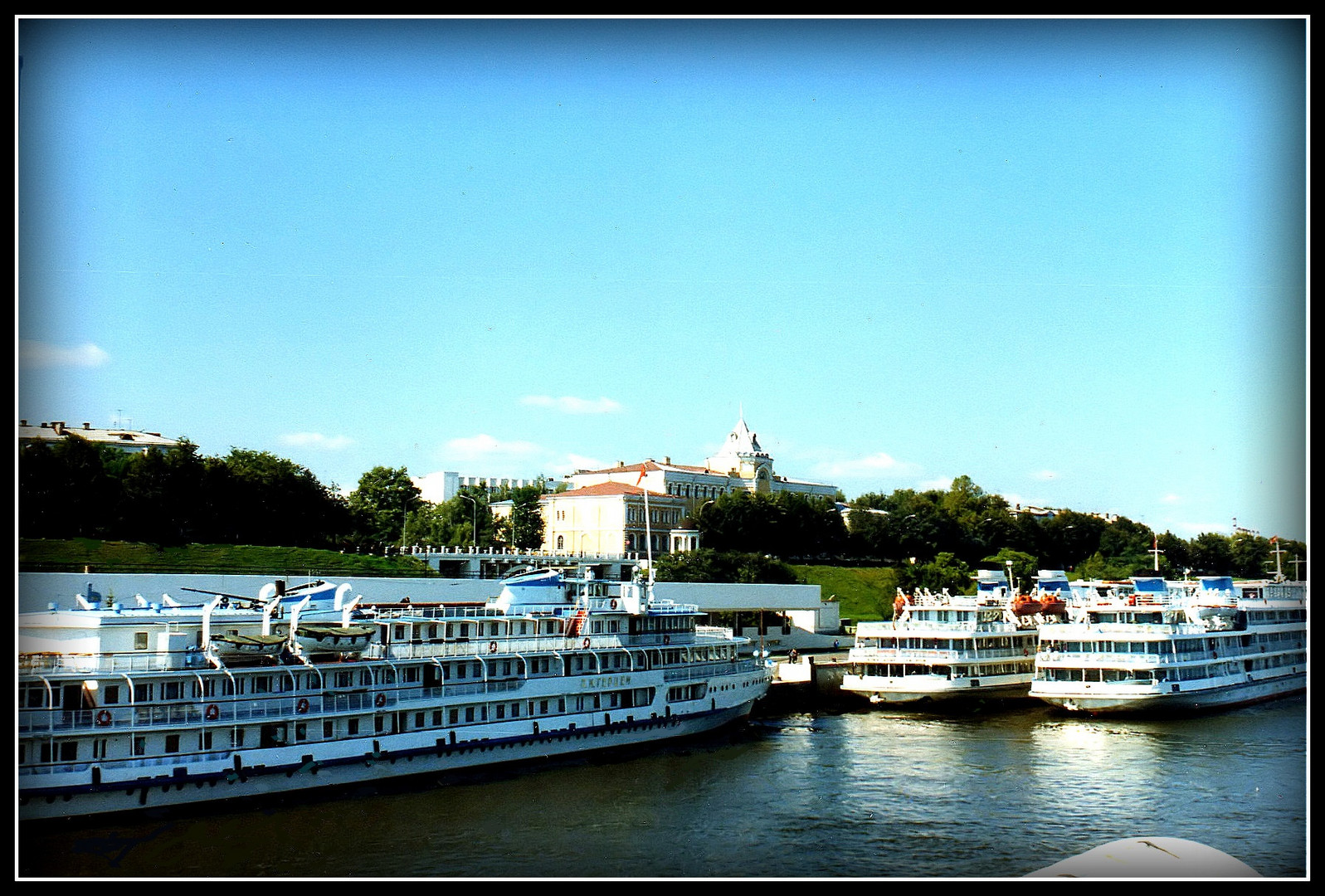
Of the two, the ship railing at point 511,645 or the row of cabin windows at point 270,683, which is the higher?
the ship railing at point 511,645

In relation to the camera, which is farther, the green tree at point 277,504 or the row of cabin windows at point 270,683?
the green tree at point 277,504

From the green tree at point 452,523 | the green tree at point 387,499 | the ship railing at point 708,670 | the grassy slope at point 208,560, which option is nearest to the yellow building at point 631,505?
the green tree at point 452,523

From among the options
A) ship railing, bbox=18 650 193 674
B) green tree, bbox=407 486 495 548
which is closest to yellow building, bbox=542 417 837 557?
green tree, bbox=407 486 495 548

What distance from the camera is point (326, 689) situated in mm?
29844

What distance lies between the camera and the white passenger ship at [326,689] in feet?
85.5

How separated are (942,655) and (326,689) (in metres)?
27.5

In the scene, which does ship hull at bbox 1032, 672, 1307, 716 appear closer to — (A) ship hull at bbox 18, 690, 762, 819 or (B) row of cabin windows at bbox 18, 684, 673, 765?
(B) row of cabin windows at bbox 18, 684, 673, 765

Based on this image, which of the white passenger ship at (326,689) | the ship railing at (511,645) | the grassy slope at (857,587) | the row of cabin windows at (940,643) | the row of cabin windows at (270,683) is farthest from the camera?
the grassy slope at (857,587)

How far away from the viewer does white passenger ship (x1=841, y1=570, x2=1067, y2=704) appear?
4838 centimetres

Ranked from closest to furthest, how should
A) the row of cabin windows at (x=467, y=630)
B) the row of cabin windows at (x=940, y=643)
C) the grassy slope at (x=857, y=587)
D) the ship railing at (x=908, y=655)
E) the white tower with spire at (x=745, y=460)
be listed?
the row of cabin windows at (x=467, y=630), the ship railing at (x=908, y=655), the row of cabin windows at (x=940, y=643), the grassy slope at (x=857, y=587), the white tower with spire at (x=745, y=460)

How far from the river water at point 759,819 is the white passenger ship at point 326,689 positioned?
0.97 meters

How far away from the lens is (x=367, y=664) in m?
30.8

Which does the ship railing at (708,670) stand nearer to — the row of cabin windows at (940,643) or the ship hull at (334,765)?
the ship hull at (334,765)
